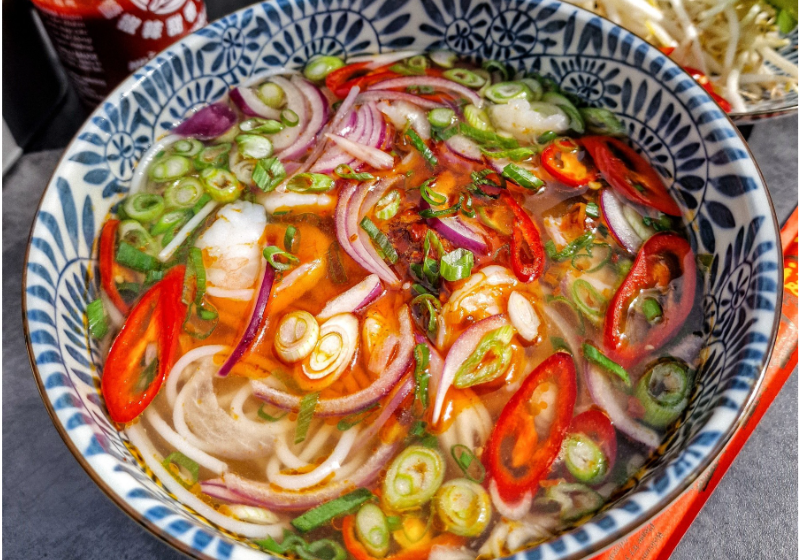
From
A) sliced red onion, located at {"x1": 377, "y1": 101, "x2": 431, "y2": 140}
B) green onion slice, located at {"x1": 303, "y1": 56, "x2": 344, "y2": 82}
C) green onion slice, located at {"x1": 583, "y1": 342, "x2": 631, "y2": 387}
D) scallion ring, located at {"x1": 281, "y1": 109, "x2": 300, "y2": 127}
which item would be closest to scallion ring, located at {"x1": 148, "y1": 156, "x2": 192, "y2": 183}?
scallion ring, located at {"x1": 281, "y1": 109, "x2": 300, "y2": 127}

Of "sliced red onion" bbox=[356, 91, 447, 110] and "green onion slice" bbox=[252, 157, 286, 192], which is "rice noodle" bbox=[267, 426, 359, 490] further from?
"sliced red onion" bbox=[356, 91, 447, 110]

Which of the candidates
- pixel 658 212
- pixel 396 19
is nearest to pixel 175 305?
pixel 396 19

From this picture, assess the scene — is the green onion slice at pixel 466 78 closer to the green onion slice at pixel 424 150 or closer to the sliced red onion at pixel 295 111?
the green onion slice at pixel 424 150

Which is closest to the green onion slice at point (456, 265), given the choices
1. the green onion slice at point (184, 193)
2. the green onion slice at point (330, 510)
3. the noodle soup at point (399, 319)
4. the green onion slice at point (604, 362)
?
the noodle soup at point (399, 319)

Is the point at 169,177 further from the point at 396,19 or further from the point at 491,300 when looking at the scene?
the point at 491,300

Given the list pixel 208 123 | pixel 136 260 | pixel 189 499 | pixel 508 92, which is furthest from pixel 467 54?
pixel 189 499

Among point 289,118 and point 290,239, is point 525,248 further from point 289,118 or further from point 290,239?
point 289,118
